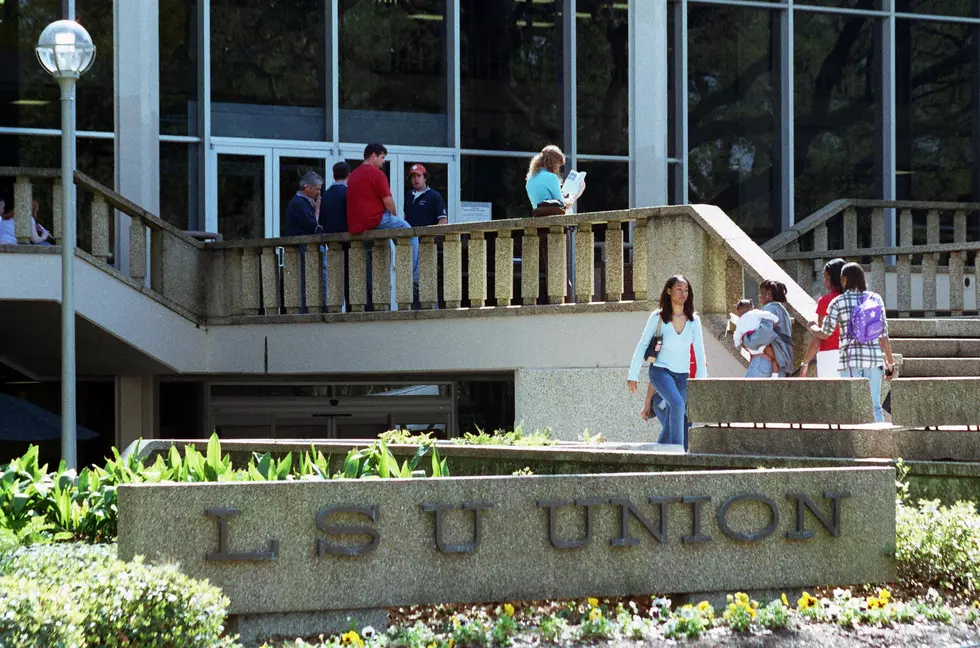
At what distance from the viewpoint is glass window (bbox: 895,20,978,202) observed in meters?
23.3

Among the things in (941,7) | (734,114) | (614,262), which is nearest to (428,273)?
(614,262)

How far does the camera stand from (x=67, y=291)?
11.7 meters

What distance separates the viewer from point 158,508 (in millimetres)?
6949

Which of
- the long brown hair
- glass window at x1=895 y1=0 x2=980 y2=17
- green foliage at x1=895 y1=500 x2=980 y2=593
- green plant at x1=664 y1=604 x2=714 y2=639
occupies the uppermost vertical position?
glass window at x1=895 y1=0 x2=980 y2=17

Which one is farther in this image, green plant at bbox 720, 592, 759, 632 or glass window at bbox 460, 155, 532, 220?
glass window at bbox 460, 155, 532, 220

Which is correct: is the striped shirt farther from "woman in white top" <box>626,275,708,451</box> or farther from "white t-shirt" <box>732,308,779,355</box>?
"woman in white top" <box>626,275,708,451</box>

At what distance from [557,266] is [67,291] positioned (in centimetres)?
437

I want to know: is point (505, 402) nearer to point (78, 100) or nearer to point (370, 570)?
point (78, 100)

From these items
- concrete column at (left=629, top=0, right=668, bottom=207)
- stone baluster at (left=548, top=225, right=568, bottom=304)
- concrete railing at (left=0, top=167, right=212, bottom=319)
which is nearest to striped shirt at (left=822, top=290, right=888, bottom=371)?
stone baluster at (left=548, top=225, right=568, bottom=304)

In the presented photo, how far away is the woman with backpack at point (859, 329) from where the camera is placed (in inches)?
451

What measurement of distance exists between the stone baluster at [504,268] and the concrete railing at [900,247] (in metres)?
4.26

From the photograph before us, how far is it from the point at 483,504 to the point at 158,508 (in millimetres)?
1487

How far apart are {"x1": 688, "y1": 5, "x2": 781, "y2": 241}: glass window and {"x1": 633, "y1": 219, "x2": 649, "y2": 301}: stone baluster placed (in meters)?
8.60

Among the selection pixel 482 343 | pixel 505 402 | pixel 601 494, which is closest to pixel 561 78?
pixel 505 402
